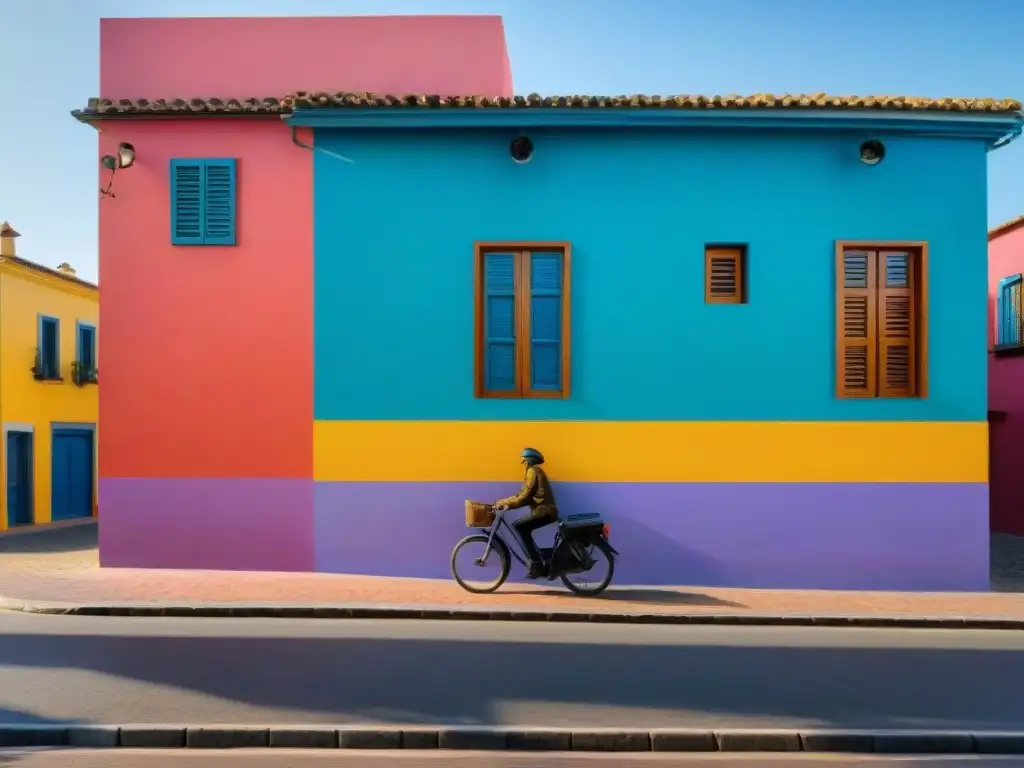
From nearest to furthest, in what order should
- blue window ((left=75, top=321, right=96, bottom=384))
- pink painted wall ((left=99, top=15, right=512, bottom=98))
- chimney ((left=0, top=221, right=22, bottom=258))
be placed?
1. pink painted wall ((left=99, top=15, right=512, bottom=98))
2. chimney ((left=0, top=221, right=22, bottom=258))
3. blue window ((left=75, top=321, right=96, bottom=384))

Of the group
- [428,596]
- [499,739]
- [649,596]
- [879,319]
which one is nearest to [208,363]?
[428,596]

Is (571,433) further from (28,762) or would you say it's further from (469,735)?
(28,762)

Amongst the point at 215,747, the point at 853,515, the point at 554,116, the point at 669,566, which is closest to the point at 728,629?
the point at 669,566

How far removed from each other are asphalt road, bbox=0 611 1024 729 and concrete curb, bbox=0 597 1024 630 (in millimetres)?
243

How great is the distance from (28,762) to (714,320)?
9.08m

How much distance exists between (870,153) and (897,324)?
7.79 ft

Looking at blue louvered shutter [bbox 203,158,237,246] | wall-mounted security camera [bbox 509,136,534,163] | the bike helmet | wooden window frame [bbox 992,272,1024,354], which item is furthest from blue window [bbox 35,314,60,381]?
wooden window frame [bbox 992,272,1024,354]

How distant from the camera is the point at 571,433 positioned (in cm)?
1121

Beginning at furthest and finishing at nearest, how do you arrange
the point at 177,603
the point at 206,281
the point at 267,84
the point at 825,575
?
the point at 267,84 < the point at 206,281 < the point at 825,575 < the point at 177,603

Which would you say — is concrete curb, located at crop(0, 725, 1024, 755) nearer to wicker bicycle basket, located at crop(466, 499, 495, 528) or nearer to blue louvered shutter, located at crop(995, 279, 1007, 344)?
wicker bicycle basket, located at crop(466, 499, 495, 528)

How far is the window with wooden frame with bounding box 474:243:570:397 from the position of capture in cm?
1137

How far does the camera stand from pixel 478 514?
10.4 metres

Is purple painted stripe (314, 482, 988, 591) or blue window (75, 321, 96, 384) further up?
blue window (75, 321, 96, 384)

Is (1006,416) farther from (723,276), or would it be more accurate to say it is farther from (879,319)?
(723,276)
